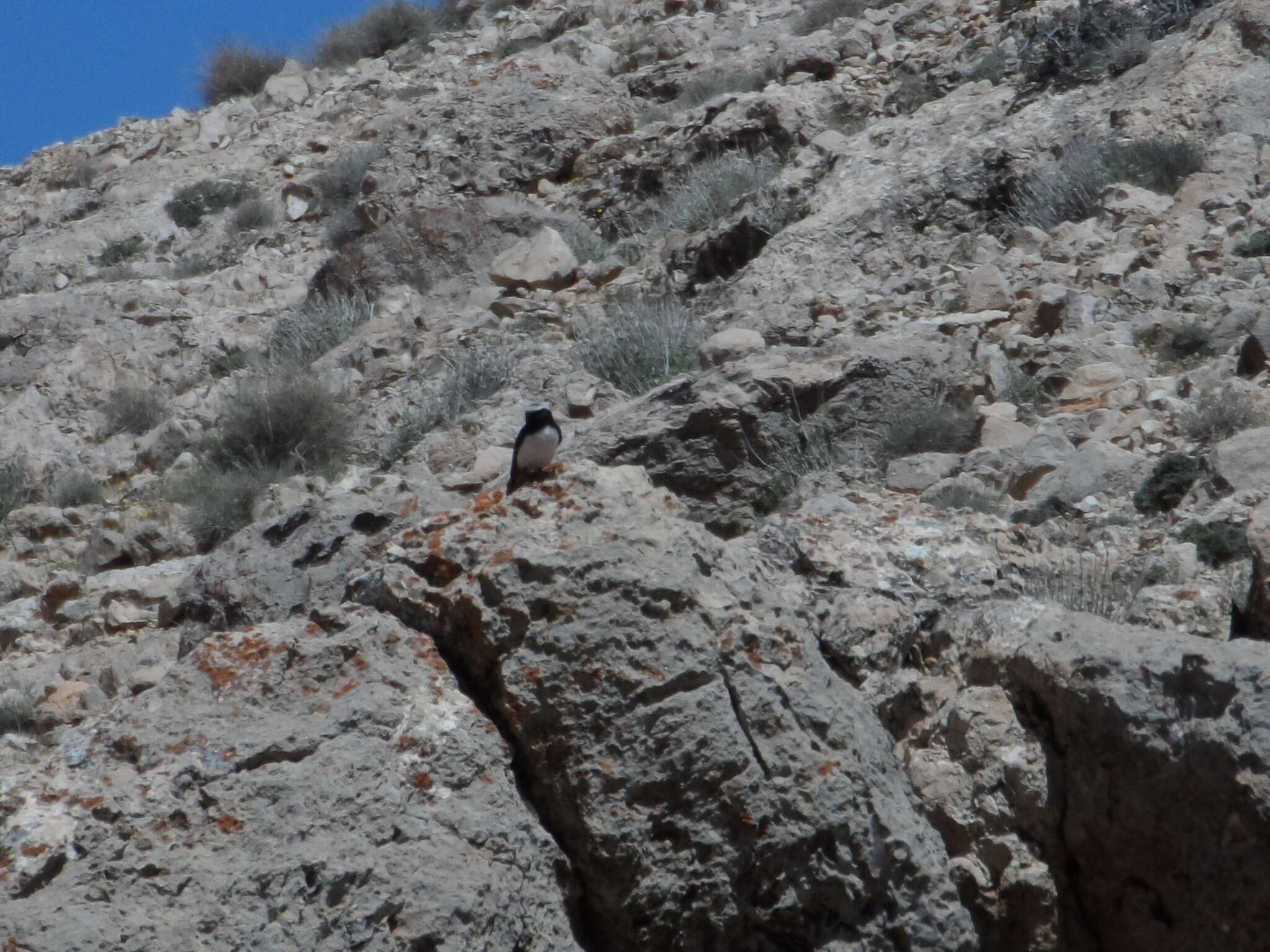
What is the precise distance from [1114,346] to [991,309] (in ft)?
3.17

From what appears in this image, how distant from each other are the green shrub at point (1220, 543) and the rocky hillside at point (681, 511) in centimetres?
2

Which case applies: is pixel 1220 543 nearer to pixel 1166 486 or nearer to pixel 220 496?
Answer: pixel 1166 486

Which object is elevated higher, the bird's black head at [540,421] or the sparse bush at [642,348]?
the sparse bush at [642,348]

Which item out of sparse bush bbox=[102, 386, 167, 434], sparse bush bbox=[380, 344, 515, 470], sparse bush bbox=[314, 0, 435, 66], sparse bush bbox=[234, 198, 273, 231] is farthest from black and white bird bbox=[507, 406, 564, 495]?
sparse bush bbox=[314, 0, 435, 66]

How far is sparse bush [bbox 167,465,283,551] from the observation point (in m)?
7.81

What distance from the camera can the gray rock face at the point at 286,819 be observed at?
8.84 feet

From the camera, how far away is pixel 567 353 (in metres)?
8.67

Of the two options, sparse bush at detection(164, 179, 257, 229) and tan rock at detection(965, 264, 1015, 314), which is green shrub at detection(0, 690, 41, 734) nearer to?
tan rock at detection(965, 264, 1015, 314)

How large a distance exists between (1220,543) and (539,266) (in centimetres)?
674

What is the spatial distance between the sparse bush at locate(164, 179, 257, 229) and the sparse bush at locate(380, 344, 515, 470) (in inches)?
251

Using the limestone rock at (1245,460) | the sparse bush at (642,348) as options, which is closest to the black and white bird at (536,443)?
the limestone rock at (1245,460)

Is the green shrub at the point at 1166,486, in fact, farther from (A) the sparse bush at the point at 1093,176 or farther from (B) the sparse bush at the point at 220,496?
(B) the sparse bush at the point at 220,496

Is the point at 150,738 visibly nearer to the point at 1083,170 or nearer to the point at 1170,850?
the point at 1170,850

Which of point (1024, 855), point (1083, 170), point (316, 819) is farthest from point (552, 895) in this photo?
point (1083, 170)
